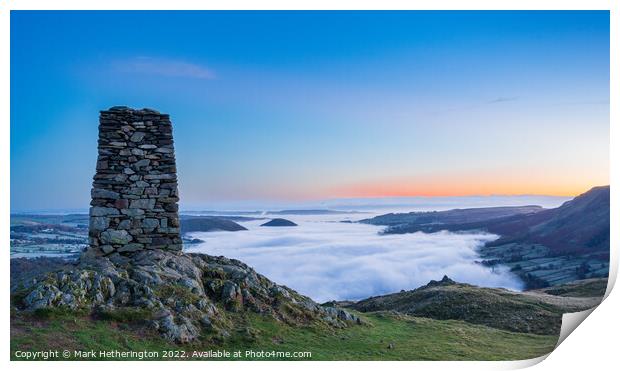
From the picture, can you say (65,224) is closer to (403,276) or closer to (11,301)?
(11,301)

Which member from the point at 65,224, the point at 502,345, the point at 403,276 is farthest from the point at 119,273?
the point at 403,276

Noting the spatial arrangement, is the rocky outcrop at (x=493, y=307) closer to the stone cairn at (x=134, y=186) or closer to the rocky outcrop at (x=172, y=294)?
the rocky outcrop at (x=172, y=294)

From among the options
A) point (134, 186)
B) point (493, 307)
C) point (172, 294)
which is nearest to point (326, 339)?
point (172, 294)

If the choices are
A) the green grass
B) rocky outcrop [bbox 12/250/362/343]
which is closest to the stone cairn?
rocky outcrop [bbox 12/250/362/343]

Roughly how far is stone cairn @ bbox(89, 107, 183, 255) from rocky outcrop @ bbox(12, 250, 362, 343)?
2.04ft

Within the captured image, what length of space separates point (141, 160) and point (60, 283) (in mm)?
5441

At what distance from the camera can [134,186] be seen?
60.1 feet

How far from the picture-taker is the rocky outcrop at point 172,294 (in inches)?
581

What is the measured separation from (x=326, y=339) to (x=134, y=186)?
29.6 feet

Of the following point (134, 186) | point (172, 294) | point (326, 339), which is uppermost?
point (134, 186)

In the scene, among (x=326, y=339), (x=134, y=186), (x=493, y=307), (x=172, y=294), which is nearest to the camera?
(x=172, y=294)

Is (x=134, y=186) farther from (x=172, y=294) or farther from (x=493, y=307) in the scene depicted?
(x=493, y=307)

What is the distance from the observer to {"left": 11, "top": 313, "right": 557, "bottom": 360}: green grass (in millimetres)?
13695

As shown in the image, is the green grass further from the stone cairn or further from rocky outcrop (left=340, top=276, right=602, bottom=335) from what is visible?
the stone cairn
